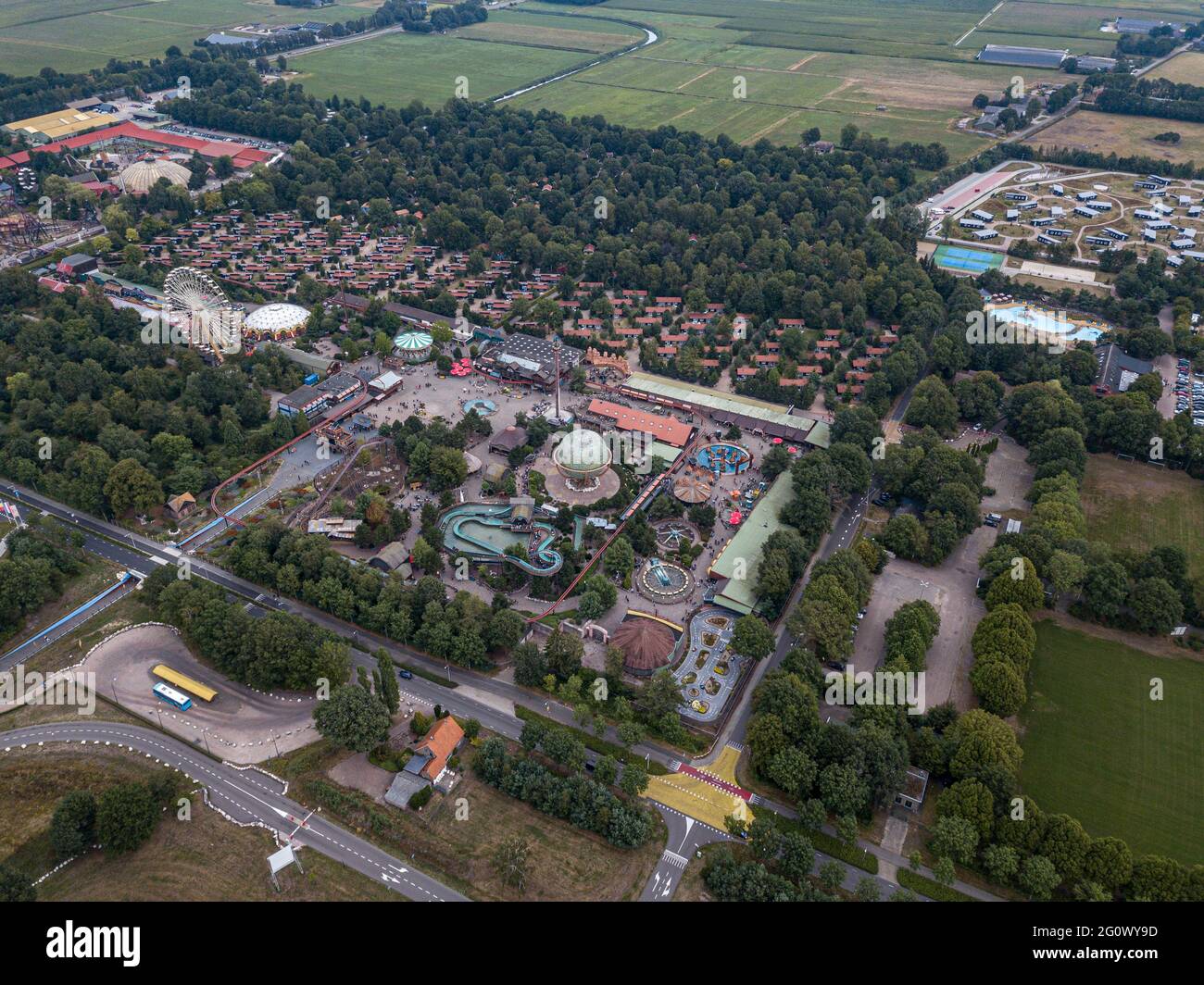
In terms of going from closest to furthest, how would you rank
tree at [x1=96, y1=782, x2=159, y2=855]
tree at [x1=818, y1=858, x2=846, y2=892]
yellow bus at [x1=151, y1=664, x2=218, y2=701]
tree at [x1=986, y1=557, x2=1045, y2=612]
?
tree at [x1=818, y1=858, x2=846, y2=892]
tree at [x1=96, y1=782, x2=159, y2=855]
yellow bus at [x1=151, y1=664, x2=218, y2=701]
tree at [x1=986, y1=557, x2=1045, y2=612]

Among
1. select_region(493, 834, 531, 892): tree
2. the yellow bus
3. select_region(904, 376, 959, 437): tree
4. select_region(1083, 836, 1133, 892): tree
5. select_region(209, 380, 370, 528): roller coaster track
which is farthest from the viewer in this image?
select_region(904, 376, 959, 437): tree

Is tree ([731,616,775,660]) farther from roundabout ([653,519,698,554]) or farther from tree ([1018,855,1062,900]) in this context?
tree ([1018,855,1062,900])

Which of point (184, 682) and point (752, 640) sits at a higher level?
point (752, 640)

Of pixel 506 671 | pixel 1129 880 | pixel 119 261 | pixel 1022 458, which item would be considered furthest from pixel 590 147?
pixel 1129 880

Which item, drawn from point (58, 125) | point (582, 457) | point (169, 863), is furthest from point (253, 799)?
point (58, 125)

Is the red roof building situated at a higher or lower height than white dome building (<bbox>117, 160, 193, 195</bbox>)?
lower

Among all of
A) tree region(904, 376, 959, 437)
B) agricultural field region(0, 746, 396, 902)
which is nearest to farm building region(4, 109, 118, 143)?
agricultural field region(0, 746, 396, 902)

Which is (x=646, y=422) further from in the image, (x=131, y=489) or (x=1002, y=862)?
(x=1002, y=862)

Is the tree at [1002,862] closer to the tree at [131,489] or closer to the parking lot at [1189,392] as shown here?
the parking lot at [1189,392]
